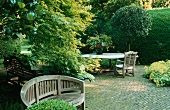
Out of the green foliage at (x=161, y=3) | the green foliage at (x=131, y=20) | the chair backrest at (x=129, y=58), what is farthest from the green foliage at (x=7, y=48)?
the green foliage at (x=161, y=3)

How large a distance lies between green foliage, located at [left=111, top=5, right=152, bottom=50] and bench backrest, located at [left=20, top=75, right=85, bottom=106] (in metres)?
7.00

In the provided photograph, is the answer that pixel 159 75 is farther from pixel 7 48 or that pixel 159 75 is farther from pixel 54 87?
pixel 7 48

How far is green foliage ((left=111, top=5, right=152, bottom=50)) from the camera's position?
1124 centimetres

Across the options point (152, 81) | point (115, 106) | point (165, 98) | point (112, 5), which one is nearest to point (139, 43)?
point (112, 5)

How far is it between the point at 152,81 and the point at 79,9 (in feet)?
14.9

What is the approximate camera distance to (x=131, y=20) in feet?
36.9

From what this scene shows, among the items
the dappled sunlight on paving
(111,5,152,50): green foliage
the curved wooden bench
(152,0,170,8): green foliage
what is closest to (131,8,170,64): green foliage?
(111,5,152,50): green foliage

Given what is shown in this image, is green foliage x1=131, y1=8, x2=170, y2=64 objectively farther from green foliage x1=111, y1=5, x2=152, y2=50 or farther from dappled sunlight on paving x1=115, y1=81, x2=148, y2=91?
dappled sunlight on paving x1=115, y1=81, x2=148, y2=91

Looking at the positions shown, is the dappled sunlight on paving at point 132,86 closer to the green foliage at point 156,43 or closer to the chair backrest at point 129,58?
the chair backrest at point 129,58

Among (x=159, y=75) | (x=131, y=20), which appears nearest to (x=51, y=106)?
(x=159, y=75)

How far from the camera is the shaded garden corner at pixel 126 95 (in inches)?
234

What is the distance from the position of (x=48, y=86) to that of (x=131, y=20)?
760 cm

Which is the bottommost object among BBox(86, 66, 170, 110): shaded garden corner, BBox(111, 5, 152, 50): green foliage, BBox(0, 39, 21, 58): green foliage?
BBox(86, 66, 170, 110): shaded garden corner

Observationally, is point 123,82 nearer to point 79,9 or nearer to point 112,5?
point 79,9
